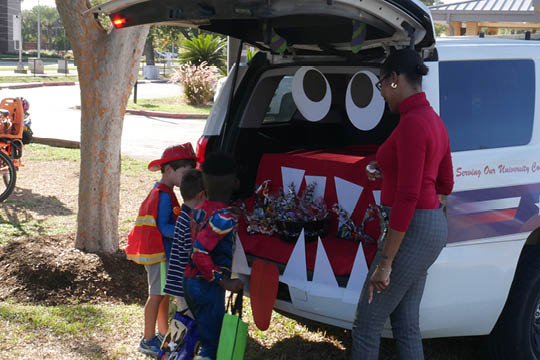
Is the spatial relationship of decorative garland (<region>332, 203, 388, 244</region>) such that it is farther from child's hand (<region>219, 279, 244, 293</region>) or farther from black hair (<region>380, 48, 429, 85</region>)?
black hair (<region>380, 48, 429, 85</region>)

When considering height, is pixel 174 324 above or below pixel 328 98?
below

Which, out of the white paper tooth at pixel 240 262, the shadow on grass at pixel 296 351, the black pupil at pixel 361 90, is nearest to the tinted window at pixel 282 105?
the black pupil at pixel 361 90

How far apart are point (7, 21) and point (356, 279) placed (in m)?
72.9

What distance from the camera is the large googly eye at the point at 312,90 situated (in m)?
4.39

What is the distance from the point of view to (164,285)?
4027mm

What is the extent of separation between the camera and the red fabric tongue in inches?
144

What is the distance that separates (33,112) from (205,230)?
17116 mm

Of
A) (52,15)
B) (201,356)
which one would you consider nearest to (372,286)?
(201,356)

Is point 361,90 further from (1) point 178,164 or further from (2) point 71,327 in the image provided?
(2) point 71,327

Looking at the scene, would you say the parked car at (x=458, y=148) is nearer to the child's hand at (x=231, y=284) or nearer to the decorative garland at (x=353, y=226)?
the decorative garland at (x=353, y=226)

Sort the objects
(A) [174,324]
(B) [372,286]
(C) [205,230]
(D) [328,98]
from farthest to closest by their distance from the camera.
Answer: (D) [328,98]
(A) [174,324]
(C) [205,230]
(B) [372,286]

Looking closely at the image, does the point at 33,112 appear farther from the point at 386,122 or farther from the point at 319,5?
the point at 319,5

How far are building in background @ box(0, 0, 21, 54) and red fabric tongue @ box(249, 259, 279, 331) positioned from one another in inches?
2802

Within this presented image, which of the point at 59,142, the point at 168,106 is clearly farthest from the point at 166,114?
the point at 59,142
